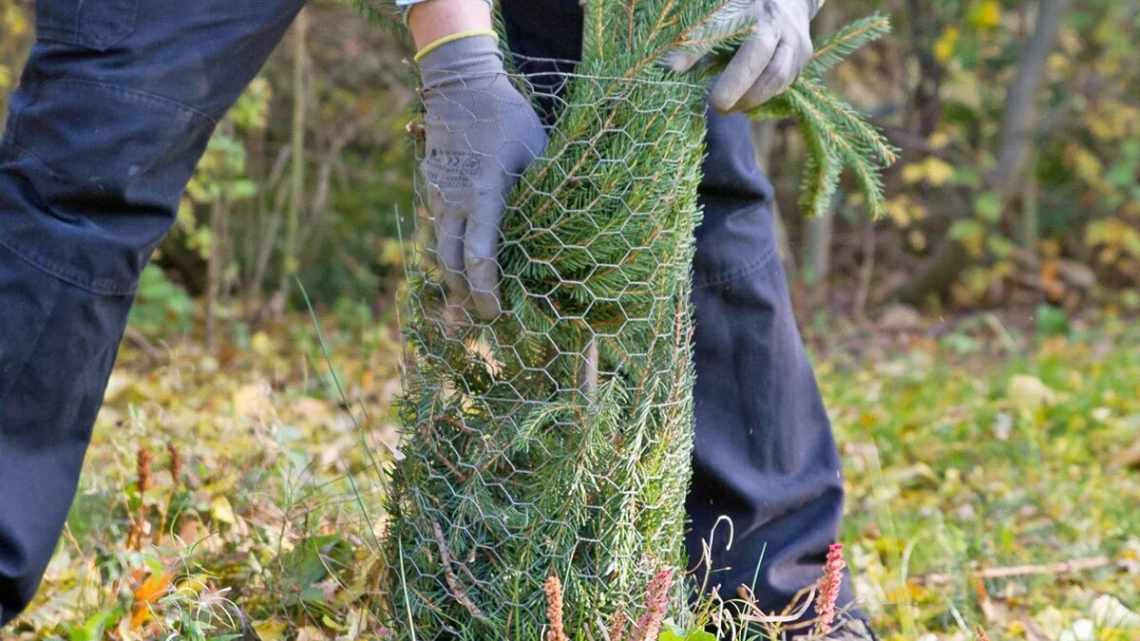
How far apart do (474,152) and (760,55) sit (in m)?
0.39

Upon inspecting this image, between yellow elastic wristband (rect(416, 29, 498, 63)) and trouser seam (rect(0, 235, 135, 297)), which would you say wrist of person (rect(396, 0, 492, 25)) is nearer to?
yellow elastic wristband (rect(416, 29, 498, 63))

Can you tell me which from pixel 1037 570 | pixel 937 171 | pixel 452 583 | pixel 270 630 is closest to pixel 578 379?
pixel 452 583

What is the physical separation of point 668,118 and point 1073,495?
1.72 m

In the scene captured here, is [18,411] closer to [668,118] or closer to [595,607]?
[595,607]

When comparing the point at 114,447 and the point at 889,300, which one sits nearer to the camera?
the point at 114,447

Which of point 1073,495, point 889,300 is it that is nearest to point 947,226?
point 889,300

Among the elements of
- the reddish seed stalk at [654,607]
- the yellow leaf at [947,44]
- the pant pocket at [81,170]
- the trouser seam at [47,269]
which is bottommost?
the yellow leaf at [947,44]

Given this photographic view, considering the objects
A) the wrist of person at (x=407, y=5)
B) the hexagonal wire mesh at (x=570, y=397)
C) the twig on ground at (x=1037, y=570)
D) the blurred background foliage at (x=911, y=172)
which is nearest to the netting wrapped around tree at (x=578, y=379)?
the hexagonal wire mesh at (x=570, y=397)

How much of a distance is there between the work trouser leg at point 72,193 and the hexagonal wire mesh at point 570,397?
35 centimetres

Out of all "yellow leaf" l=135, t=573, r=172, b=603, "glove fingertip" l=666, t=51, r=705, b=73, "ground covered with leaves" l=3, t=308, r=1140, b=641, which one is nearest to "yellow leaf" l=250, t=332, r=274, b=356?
"ground covered with leaves" l=3, t=308, r=1140, b=641

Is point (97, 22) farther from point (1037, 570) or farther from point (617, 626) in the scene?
point (1037, 570)

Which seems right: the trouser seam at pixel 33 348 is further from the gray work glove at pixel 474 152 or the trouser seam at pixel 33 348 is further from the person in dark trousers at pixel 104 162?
the gray work glove at pixel 474 152

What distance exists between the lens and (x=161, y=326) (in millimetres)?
4711

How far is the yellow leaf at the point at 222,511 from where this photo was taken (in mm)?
2062
